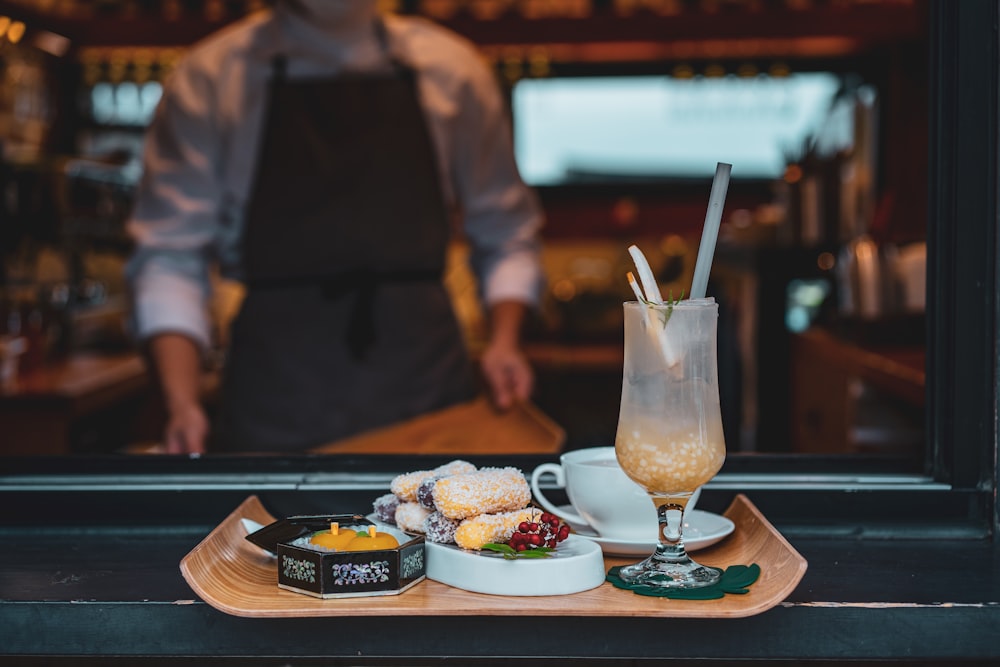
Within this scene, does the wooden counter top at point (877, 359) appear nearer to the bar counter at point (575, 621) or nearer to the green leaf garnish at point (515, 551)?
the bar counter at point (575, 621)

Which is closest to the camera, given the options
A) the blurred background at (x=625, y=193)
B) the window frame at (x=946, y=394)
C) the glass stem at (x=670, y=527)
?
the glass stem at (x=670, y=527)

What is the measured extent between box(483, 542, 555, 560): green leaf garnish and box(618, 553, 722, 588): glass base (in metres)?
0.08

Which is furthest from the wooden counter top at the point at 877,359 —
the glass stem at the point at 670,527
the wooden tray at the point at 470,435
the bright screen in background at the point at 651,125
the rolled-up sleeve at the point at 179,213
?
the bright screen in background at the point at 651,125

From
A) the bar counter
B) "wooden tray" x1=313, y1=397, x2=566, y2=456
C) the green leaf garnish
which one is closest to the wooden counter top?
"wooden tray" x1=313, y1=397, x2=566, y2=456

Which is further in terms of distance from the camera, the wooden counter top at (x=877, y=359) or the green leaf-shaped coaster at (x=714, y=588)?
the wooden counter top at (x=877, y=359)

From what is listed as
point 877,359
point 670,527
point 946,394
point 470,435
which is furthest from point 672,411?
point 877,359

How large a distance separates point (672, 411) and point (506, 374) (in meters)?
1.20

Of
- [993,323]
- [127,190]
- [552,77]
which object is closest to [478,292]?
[993,323]

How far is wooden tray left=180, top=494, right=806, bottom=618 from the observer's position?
89cm

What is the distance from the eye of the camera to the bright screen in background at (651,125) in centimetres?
515

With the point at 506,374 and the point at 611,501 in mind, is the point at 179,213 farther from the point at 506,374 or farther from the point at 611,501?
the point at 611,501

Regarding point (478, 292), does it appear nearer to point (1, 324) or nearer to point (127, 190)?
point (1, 324)

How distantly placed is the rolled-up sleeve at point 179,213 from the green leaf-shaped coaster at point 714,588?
1.39 meters

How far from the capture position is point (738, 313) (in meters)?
3.93
